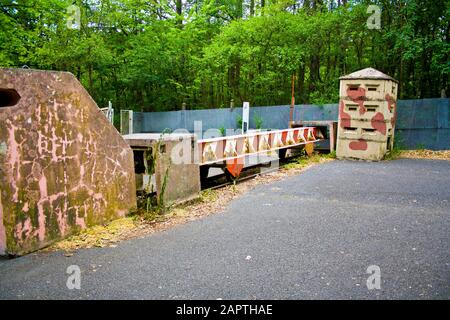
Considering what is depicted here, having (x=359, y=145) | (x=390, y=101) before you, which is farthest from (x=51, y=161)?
(x=390, y=101)

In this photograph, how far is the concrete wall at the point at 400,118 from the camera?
12.9 metres

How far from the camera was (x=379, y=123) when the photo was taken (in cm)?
1075

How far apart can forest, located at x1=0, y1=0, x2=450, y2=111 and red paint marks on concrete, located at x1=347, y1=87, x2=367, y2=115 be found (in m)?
3.86

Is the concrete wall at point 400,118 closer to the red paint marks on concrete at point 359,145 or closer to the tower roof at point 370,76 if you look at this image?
the tower roof at point 370,76

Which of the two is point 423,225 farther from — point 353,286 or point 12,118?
point 12,118

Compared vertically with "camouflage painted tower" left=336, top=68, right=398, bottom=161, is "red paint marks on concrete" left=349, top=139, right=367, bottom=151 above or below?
below

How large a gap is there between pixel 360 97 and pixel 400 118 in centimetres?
372

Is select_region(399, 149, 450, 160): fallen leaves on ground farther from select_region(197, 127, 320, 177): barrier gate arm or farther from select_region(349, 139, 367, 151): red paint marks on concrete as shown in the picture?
select_region(197, 127, 320, 177): barrier gate arm

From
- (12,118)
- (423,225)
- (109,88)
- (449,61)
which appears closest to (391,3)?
(449,61)

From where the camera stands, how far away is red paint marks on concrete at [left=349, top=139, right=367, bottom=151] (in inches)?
433

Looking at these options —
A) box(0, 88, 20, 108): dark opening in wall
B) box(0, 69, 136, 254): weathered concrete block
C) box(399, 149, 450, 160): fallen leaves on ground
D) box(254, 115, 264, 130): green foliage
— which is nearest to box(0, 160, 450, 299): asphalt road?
box(0, 69, 136, 254): weathered concrete block

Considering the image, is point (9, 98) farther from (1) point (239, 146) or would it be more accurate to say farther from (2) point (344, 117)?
(2) point (344, 117)

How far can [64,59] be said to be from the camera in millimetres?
20656

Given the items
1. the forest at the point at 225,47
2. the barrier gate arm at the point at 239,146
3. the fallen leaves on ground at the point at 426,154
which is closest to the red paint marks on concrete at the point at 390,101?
the fallen leaves on ground at the point at 426,154
